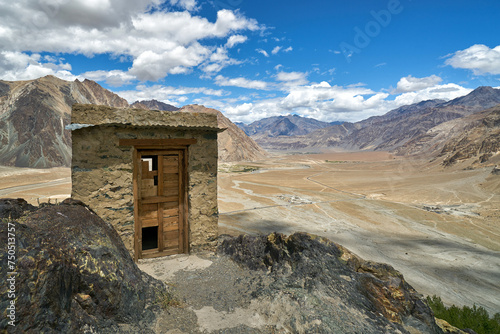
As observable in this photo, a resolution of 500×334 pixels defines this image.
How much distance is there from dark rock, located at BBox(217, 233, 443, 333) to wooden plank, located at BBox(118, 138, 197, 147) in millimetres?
3389

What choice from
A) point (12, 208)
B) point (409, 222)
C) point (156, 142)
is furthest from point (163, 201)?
point (409, 222)

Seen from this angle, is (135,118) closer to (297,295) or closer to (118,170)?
(118,170)

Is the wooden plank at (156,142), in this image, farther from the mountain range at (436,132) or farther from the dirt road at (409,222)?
the mountain range at (436,132)

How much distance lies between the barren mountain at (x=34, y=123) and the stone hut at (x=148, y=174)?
48633mm

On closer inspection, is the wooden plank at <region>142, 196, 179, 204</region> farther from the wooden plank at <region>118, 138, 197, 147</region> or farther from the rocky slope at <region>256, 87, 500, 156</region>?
the rocky slope at <region>256, 87, 500, 156</region>

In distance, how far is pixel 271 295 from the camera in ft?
17.2

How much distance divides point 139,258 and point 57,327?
3.56 metres

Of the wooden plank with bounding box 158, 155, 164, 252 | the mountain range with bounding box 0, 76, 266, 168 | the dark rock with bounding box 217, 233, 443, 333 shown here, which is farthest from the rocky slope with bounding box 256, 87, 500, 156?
the wooden plank with bounding box 158, 155, 164, 252

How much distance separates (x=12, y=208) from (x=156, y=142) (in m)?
3.09

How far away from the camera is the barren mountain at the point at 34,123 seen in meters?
44.7

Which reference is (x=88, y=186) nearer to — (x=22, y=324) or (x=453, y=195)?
(x=22, y=324)

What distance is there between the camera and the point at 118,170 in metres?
6.18

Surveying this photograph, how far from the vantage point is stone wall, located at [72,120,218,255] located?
19.3 feet

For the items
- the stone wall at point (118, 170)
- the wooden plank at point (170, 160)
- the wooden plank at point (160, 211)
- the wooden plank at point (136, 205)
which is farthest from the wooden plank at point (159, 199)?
the wooden plank at point (170, 160)
